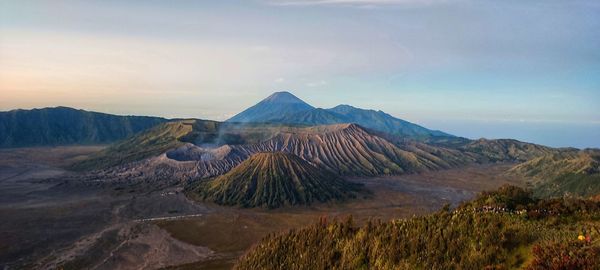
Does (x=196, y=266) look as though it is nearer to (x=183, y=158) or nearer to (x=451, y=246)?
(x=451, y=246)

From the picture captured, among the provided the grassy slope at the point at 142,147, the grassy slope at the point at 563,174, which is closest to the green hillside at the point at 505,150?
the grassy slope at the point at 563,174

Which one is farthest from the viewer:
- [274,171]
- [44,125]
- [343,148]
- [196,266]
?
[44,125]

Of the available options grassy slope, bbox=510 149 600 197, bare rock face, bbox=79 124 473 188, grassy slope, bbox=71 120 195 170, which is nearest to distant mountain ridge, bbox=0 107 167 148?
grassy slope, bbox=71 120 195 170

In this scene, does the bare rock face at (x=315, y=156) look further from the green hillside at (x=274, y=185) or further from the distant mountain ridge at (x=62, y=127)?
the distant mountain ridge at (x=62, y=127)

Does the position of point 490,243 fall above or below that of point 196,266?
above

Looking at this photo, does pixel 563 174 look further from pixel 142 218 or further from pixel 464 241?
pixel 464 241

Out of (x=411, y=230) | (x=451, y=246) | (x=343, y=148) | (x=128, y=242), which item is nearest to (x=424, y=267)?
(x=451, y=246)

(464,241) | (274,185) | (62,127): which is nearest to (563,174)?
(274,185)
